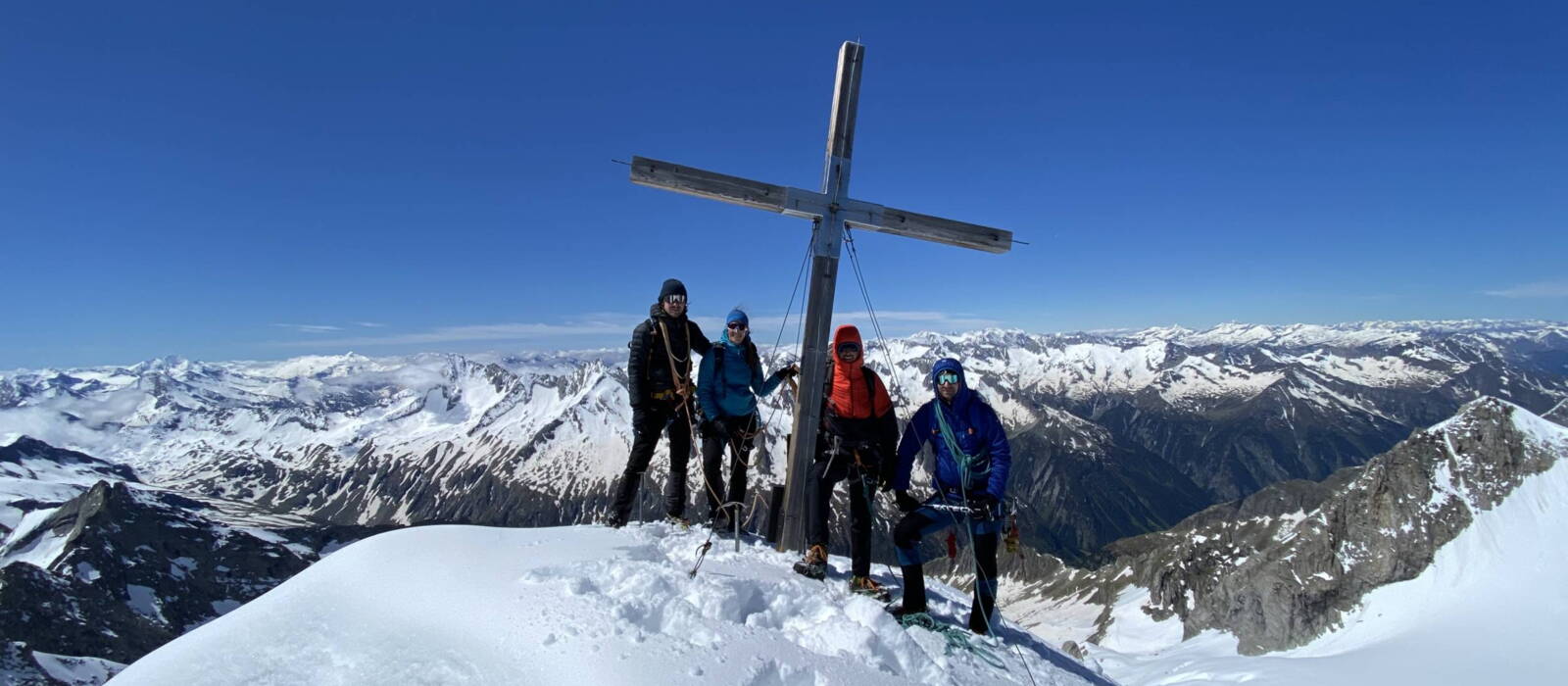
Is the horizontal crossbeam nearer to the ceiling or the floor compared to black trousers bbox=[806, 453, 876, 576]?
nearer to the ceiling

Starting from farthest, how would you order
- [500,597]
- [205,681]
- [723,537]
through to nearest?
[723,537] → [500,597] → [205,681]

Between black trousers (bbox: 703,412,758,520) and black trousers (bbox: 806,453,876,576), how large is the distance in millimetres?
1798

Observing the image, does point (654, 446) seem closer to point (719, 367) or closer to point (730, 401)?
point (730, 401)

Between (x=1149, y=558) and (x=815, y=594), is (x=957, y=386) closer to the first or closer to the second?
(x=815, y=594)

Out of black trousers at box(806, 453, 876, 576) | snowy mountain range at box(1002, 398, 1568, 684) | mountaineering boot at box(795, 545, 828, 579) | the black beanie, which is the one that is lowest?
snowy mountain range at box(1002, 398, 1568, 684)

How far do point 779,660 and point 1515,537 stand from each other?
99.6 meters

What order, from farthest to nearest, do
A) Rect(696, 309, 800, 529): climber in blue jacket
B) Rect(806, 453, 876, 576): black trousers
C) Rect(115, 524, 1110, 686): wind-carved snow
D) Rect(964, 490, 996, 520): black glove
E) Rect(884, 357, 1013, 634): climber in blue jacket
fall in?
Rect(696, 309, 800, 529): climber in blue jacket → Rect(806, 453, 876, 576): black trousers → Rect(884, 357, 1013, 634): climber in blue jacket → Rect(964, 490, 996, 520): black glove → Rect(115, 524, 1110, 686): wind-carved snow

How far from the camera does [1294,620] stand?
78.0 meters

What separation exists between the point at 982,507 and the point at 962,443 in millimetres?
873

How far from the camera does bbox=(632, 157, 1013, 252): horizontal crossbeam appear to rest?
30.0 ft

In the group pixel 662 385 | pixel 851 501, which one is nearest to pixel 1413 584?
pixel 851 501

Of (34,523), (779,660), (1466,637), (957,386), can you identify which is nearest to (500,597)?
(779,660)

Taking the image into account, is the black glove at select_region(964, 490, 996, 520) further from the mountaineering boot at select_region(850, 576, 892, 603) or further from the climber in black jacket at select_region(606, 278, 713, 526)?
the climber in black jacket at select_region(606, 278, 713, 526)

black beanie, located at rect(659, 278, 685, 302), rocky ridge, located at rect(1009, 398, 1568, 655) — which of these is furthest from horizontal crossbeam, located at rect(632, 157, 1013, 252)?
rocky ridge, located at rect(1009, 398, 1568, 655)
